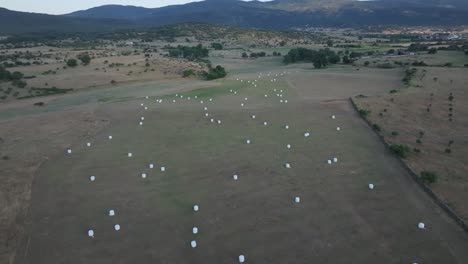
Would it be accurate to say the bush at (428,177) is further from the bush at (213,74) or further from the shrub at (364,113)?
the bush at (213,74)

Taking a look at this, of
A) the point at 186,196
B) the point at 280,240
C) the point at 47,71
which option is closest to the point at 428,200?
the point at 280,240

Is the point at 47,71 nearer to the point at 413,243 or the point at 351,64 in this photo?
the point at 351,64

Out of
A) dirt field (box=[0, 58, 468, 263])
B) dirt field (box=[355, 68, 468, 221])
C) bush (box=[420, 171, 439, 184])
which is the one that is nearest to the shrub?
dirt field (box=[355, 68, 468, 221])

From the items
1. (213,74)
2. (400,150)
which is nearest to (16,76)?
(213,74)

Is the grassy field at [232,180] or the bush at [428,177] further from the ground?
the bush at [428,177]

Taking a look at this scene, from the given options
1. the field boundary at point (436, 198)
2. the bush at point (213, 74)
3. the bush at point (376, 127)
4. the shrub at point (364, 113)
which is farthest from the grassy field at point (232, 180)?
the bush at point (213, 74)

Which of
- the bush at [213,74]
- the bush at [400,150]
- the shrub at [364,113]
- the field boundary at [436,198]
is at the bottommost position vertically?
the bush at [213,74]

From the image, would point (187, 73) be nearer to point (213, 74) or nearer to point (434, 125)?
point (213, 74)

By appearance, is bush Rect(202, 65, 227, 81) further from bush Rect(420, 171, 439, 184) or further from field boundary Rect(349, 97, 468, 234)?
bush Rect(420, 171, 439, 184)
